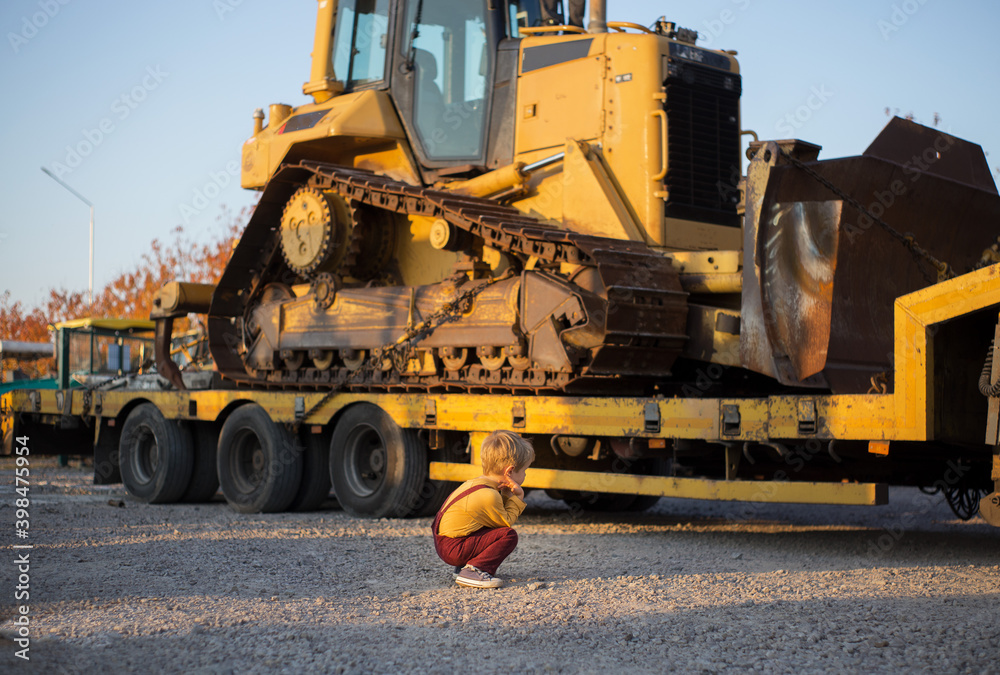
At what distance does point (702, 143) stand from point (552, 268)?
5.92 ft

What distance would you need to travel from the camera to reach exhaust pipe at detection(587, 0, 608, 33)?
892cm

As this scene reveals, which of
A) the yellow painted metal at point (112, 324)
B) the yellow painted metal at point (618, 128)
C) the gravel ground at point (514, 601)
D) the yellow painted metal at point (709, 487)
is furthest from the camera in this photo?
the yellow painted metal at point (112, 324)

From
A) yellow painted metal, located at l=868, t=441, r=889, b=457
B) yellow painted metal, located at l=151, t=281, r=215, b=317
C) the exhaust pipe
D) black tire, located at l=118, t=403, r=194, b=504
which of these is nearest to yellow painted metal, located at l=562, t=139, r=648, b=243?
the exhaust pipe

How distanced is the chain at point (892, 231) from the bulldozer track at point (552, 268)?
1.25 meters

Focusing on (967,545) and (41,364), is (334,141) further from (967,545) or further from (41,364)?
(41,364)

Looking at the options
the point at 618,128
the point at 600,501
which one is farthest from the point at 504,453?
the point at 600,501

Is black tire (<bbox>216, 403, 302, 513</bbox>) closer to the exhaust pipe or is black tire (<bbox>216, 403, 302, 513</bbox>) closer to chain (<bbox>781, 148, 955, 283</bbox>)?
the exhaust pipe

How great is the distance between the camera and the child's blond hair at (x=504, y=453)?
5.50 m

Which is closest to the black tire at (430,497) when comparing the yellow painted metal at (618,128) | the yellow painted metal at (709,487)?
the yellow painted metal at (709,487)

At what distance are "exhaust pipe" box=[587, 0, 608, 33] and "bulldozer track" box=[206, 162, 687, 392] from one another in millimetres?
1778

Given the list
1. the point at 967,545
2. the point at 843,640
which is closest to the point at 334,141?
the point at 967,545

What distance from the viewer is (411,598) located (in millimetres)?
5207

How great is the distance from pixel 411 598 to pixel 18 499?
6.79 meters

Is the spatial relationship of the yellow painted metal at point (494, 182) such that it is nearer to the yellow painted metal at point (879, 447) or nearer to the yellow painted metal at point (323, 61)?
the yellow painted metal at point (323, 61)
